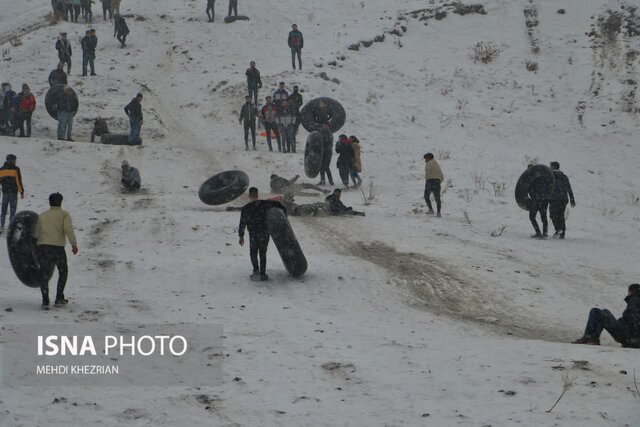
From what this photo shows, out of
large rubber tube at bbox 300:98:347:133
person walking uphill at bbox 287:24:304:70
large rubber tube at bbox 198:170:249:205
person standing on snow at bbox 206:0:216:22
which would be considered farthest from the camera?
person standing on snow at bbox 206:0:216:22

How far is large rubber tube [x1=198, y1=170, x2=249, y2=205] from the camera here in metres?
15.4

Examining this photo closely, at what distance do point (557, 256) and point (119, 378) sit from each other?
852cm

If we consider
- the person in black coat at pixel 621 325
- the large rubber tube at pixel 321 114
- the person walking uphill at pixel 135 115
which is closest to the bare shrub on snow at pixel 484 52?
the large rubber tube at pixel 321 114

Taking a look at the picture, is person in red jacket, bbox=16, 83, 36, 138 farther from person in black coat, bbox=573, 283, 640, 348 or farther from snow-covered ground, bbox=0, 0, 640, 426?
person in black coat, bbox=573, 283, 640, 348

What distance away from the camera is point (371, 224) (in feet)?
47.9

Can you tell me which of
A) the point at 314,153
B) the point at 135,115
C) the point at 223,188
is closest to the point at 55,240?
the point at 223,188

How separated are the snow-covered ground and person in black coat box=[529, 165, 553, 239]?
0.49 meters

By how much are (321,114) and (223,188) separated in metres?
7.07

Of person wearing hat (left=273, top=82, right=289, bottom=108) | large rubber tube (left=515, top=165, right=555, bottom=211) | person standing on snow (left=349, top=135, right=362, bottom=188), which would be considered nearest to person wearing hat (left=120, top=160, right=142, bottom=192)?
person standing on snow (left=349, top=135, right=362, bottom=188)

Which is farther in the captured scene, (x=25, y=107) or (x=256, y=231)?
(x=25, y=107)

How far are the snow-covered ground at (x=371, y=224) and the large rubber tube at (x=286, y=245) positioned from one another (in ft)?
0.94

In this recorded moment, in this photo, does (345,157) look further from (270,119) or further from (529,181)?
(529,181)

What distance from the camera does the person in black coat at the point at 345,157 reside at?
18.0 meters

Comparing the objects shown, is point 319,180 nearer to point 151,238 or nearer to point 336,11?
point 151,238
